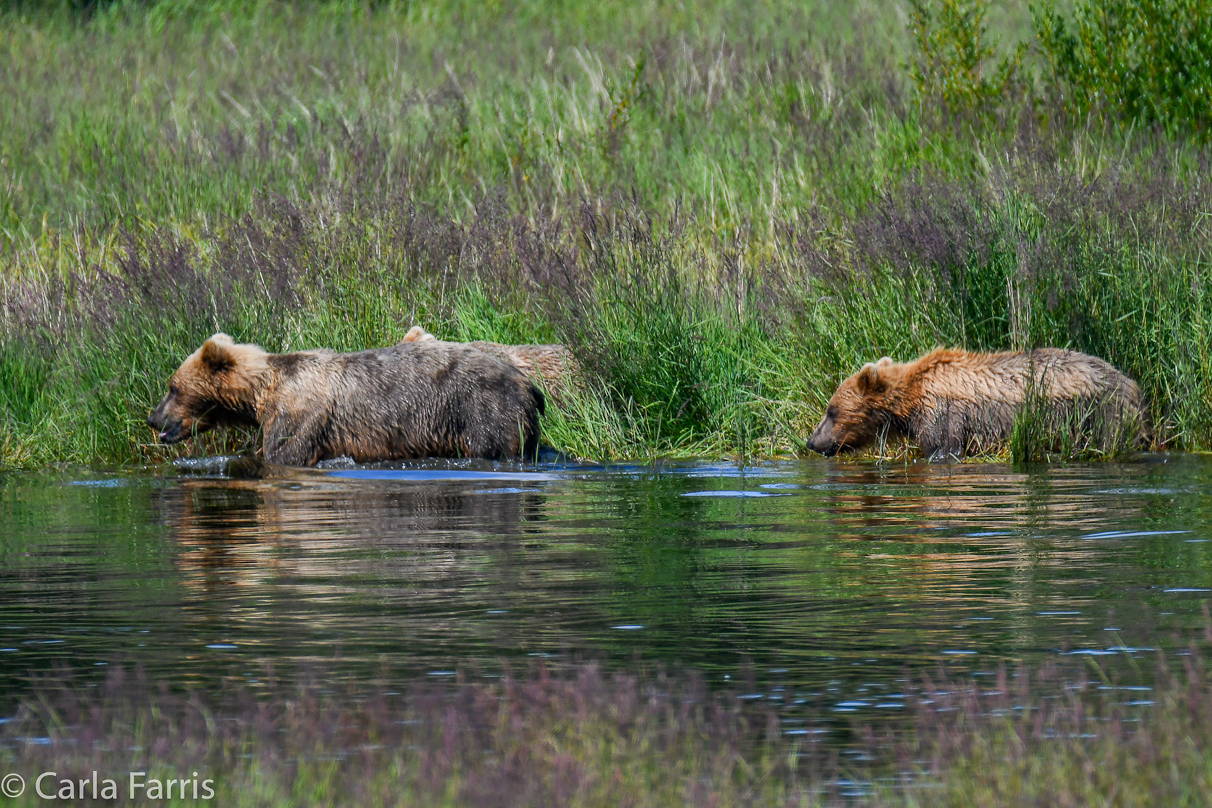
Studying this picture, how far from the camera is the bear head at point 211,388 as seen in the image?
1392 cm

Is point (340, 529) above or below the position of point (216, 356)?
below

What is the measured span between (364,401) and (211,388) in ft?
4.13

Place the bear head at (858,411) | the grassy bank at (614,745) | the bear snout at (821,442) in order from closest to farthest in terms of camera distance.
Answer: the grassy bank at (614,745)
the bear head at (858,411)
the bear snout at (821,442)

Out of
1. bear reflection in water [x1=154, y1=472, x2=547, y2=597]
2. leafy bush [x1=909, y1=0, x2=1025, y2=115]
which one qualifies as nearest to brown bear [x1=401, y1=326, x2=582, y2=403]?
bear reflection in water [x1=154, y1=472, x2=547, y2=597]

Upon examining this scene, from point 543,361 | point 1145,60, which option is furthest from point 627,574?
point 1145,60

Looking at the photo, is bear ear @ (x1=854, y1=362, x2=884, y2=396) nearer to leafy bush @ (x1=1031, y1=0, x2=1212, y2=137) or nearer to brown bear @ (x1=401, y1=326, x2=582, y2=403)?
brown bear @ (x1=401, y1=326, x2=582, y2=403)

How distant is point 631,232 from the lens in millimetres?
15523

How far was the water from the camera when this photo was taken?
6.00 m

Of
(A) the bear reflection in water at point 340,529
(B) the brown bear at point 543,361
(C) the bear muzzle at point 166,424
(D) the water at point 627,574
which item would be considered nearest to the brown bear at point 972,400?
(D) the water at point 627,574

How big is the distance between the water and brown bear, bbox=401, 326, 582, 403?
64.8 inches

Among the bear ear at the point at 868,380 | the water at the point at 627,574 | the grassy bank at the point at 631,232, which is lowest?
the water at the point at 627,574

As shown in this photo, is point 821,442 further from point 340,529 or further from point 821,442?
point 340,529

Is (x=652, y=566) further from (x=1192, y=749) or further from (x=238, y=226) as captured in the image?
(x=238, y=226)

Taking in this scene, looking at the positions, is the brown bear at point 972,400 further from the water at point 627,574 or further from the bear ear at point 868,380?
the water at point 627,574
